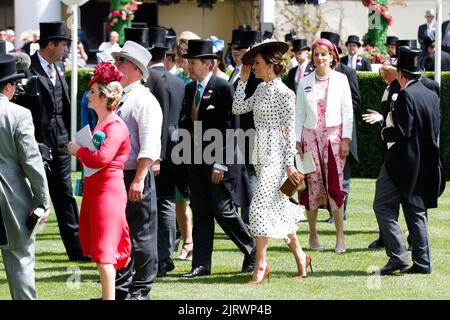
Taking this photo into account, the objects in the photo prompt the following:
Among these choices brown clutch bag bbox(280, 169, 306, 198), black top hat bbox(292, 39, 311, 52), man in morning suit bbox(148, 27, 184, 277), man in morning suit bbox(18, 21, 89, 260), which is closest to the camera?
brown clutch bag bbox(280, 169, 306, 198)

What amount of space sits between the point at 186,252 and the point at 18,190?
390cm

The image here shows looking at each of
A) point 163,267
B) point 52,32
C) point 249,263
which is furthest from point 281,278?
point 52,32

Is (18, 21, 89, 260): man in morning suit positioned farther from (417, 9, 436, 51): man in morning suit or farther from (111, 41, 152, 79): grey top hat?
(417, 9, 436, 51): man in morning suit

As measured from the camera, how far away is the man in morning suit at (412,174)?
407 inches

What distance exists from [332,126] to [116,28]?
15.5 m

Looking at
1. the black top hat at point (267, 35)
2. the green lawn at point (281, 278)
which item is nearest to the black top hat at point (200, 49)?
the green lawn at point (281, 278)

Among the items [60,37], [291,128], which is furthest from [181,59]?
[291,128]

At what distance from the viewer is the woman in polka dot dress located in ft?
32.7

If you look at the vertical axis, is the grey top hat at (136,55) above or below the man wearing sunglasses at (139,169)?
above

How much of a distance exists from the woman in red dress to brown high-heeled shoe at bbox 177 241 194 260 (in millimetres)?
3091

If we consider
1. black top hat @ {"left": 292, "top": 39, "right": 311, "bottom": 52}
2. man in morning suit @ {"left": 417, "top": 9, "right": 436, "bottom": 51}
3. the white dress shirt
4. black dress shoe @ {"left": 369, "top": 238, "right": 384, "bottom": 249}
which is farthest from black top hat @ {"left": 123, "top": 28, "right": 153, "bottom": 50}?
man in morning suit @ {"left": 417, "top": 9, "right": 436, "bottom": 51}

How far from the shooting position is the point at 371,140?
18.6m

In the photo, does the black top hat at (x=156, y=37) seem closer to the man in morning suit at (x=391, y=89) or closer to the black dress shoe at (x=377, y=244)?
the man in morning suit at (x=391, y=89)

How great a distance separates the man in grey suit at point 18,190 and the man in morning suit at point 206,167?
2656mm
